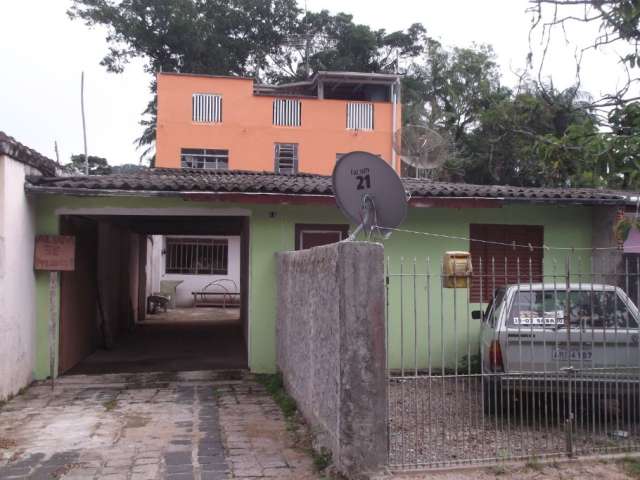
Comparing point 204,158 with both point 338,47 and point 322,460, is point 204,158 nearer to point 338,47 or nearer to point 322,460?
point 338,47

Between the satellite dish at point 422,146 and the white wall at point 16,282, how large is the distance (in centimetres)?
632

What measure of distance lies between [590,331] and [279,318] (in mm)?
4597

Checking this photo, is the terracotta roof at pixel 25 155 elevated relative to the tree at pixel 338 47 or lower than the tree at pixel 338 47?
lower

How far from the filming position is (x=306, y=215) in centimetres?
994

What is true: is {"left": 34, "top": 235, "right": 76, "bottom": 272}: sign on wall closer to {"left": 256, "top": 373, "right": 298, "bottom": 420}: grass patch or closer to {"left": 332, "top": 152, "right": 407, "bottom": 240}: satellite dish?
{"left": 256, "top": 373, "right": 298, "bottom": 420}: grass patch

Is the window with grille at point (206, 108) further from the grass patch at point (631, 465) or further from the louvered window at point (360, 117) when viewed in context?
the grass patch at point (631, 465)

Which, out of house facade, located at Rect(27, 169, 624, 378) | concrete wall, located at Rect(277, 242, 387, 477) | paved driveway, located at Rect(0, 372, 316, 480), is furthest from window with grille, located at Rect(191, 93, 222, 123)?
concrete wall, located at Rect(277, 242, 387, 477)

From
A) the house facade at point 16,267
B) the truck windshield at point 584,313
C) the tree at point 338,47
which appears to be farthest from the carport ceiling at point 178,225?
the tree at point 338,47

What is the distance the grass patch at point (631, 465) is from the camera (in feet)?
17.0

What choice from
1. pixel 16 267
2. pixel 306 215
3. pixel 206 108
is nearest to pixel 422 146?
pixel 306 215

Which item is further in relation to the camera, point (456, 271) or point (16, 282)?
point (16, 282)

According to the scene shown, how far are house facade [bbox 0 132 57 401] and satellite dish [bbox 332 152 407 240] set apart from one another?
4371mm

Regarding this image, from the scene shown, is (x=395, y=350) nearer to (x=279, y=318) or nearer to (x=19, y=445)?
(x=279, y=318)

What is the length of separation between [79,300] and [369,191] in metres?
6.86
